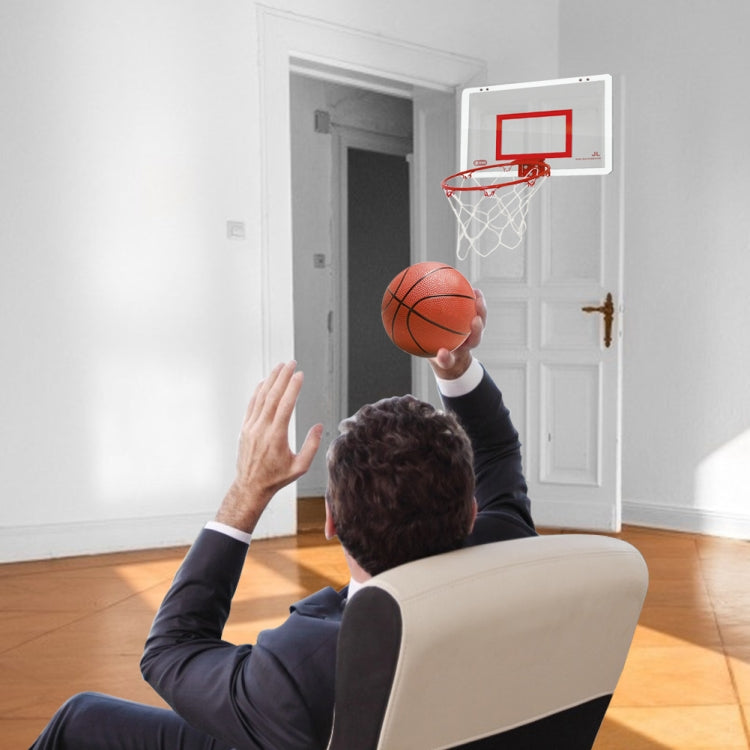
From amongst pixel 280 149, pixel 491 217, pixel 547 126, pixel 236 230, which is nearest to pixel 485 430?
pixel 547 126

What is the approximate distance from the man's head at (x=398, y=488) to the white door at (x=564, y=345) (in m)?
4.34

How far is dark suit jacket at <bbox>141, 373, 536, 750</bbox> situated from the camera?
1052mm

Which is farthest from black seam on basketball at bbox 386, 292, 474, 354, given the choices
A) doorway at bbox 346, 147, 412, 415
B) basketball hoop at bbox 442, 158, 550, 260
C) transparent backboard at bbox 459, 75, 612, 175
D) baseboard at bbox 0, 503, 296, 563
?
doorway at bbox 346, 147, 412, 415

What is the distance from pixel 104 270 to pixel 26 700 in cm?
238

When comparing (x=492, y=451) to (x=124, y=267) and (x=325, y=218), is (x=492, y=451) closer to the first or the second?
(x=124, y=267)

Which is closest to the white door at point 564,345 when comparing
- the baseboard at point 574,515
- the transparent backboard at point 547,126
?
the baseboard at point 574,515

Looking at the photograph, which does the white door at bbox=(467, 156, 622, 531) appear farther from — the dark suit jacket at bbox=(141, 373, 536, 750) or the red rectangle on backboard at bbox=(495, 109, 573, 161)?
the dark suit jacket at bbox=(141, 373, 536, 750)

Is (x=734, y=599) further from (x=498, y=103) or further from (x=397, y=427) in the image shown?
(x=397, y=427)

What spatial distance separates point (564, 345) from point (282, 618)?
2623 millimetres

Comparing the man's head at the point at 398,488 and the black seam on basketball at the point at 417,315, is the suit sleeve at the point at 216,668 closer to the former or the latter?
the man's head at the point at 398,488

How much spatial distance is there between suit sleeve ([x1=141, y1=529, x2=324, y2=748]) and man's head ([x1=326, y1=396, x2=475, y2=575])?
0.56 ft

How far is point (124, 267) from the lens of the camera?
4605 mm

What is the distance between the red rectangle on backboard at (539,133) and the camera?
3.62 m

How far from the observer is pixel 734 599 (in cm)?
383
